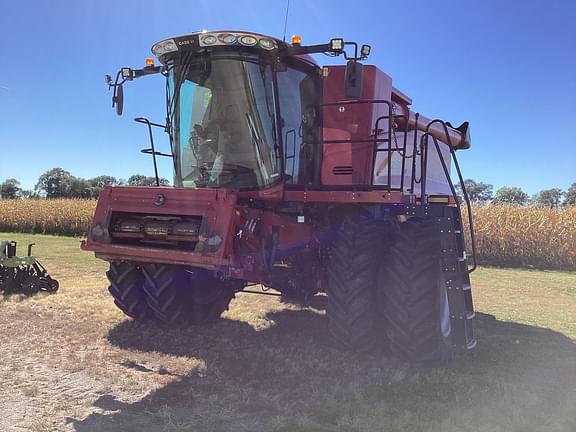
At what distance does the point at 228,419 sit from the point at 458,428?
1.59 m

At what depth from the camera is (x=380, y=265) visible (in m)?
5.11

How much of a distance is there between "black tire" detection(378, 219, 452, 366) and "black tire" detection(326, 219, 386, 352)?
133 mm

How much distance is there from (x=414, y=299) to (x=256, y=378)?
1589mm

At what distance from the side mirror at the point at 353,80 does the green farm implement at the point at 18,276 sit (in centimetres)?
605

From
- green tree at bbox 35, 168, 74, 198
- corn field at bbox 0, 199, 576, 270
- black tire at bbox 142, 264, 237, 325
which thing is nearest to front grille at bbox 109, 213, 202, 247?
black tire at bbox 142, 264, 237, 325

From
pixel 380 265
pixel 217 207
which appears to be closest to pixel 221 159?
pixel 217 207

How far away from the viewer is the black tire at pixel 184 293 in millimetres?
5492

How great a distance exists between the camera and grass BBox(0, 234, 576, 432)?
369 centimetres

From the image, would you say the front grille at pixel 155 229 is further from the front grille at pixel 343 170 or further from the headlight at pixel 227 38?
the front grille at pixel 343 170

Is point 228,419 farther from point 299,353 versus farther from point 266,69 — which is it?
point 266,69

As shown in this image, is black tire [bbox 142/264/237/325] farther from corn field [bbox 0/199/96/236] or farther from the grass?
corn field [bbox 0/199/96/236]

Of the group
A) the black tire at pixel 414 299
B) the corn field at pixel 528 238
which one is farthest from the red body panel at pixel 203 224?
the corn field at pixel 528 238

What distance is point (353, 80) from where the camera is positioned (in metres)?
4.57

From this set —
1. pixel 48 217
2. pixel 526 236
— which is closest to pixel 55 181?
pixel 48 217
